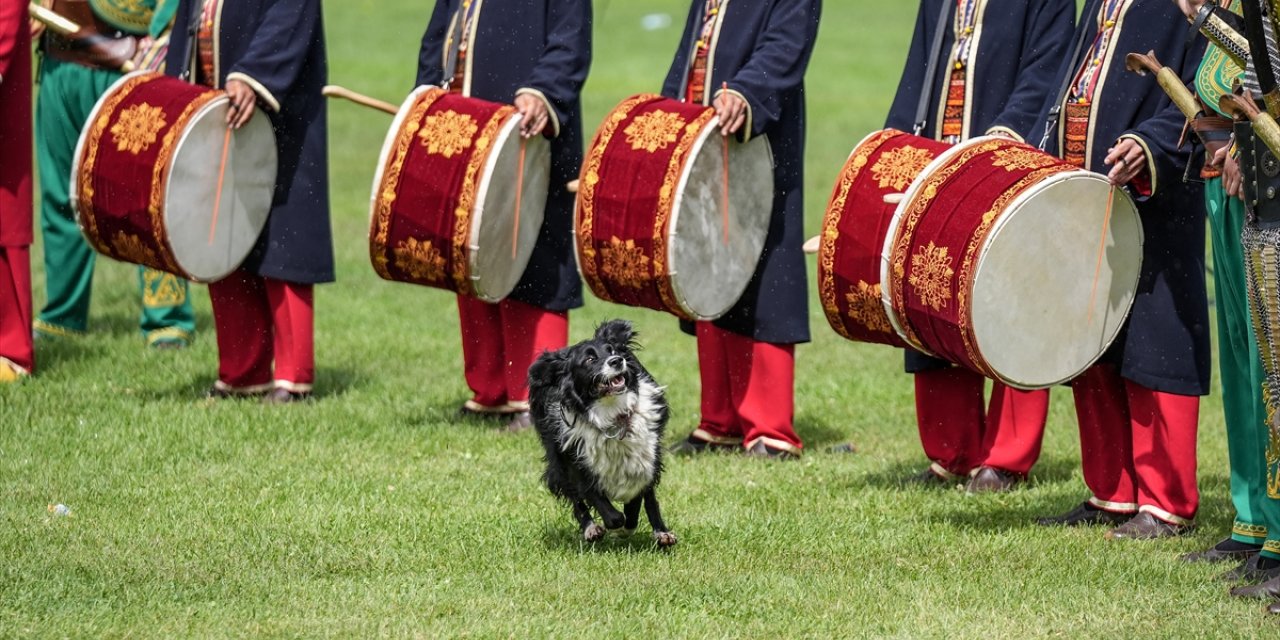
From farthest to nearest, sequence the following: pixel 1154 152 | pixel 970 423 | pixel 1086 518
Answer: pixel 970 423
pixel 1086 518
pixel 1154 152

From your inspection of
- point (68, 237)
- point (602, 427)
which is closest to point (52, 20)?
point (68, 237)

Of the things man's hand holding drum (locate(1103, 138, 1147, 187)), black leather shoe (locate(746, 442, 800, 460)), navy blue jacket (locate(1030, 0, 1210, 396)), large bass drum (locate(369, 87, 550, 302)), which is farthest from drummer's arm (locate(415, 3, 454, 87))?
man's hand holding drum (locate(1103, 138, 1147, 187))

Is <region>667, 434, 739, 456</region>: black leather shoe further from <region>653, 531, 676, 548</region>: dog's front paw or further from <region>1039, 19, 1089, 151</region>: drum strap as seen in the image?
<region>1039, 19, 1089, 151</region>: drum strap

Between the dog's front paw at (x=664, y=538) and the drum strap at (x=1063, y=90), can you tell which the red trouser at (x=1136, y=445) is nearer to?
the drum strap at (x=1063, y=90)

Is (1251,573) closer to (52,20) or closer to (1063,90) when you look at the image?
(1063,90)

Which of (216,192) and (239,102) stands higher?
(239,102)

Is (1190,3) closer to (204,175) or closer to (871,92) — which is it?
(204,175)

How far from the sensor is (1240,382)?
19.6 feet

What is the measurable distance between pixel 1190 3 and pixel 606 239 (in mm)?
2397

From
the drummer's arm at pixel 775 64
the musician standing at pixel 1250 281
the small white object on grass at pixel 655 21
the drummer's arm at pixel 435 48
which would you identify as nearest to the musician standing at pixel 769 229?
Result: the drummer's arm at pixel 775 64

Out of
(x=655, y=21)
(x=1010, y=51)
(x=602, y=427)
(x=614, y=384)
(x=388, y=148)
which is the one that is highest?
(x=655, y=21)

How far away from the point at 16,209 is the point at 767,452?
3.82 metres

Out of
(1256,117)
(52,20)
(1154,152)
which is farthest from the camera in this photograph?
(52,20)

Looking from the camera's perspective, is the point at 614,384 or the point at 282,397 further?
the point at 282,397
